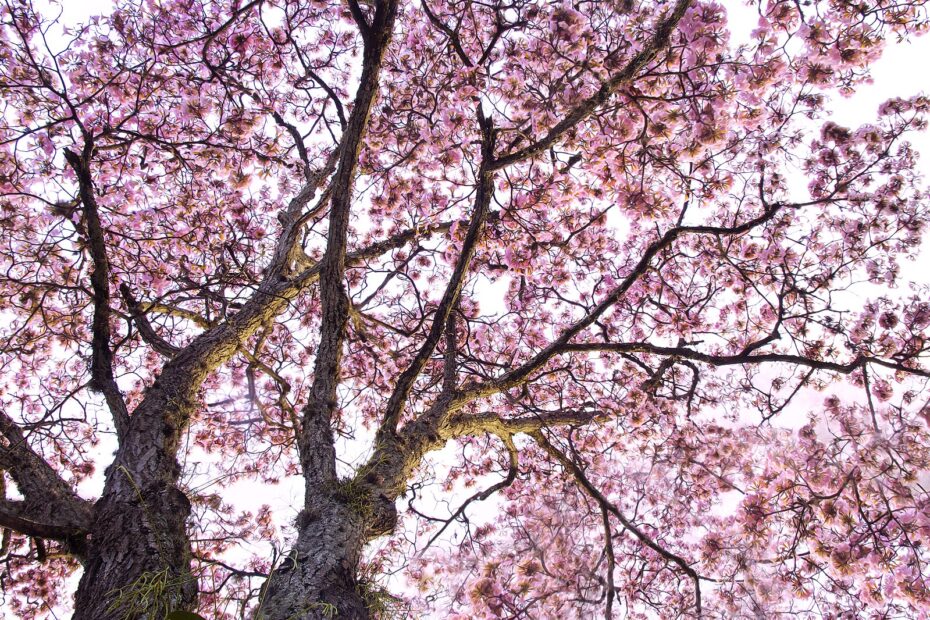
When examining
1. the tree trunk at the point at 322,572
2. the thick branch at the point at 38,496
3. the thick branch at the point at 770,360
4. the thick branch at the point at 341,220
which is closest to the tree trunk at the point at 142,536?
the thick branch at the point at 38,496

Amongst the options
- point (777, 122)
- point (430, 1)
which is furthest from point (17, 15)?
point (777, 122)

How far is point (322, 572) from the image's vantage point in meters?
2.13

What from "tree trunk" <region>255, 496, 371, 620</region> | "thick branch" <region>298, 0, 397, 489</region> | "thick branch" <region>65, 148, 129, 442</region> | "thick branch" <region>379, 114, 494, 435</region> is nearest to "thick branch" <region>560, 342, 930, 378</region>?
"thick branch" <region>379, 114, 494, 435</region>

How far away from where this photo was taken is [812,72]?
13.1 feet

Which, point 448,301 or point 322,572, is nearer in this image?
point 322,572

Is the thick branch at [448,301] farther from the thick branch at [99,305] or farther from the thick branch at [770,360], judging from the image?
the thick branch at [99,305]

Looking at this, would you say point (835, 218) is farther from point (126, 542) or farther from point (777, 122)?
point (126, 542)

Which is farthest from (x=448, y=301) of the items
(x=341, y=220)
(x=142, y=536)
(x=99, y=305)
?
(x=99, y=305)

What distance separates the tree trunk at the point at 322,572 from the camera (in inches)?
76.3

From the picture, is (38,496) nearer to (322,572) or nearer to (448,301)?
(322,572)

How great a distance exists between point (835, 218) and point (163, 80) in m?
7.15

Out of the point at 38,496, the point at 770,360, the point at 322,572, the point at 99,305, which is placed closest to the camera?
the point at 322,572

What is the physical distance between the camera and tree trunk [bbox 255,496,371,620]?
6.36ft

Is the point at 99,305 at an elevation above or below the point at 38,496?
above
